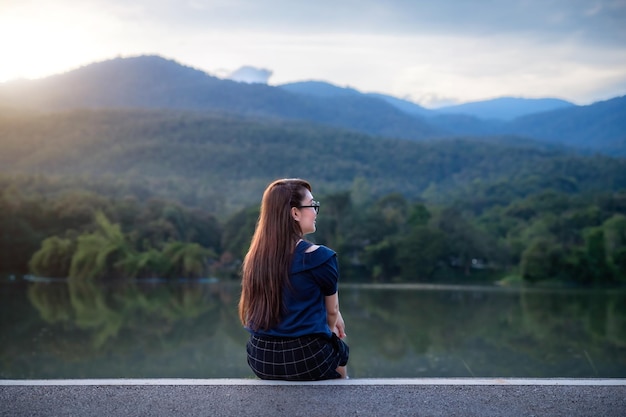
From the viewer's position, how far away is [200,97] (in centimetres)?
15225

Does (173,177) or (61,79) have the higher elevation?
(61,79)

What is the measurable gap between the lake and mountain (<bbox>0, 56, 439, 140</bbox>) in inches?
3997

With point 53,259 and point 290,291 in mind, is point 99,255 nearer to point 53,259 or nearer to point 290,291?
point 53,259

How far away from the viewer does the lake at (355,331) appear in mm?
20359

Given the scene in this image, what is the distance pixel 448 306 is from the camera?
34.3 m

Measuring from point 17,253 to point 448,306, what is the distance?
28260mm

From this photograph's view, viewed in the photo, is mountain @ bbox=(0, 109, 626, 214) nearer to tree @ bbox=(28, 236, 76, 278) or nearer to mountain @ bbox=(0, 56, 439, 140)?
tree @ bbox=(28, 236, 76, 278)

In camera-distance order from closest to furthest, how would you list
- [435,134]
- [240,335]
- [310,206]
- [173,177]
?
[310,206] → [240,335] → [173,177] → [435,134]

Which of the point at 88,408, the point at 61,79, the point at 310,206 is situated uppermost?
the point at 61,79

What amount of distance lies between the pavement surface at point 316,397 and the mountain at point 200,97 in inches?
5181

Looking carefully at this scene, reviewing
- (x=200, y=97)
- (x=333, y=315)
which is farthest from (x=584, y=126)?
(x=333, y=315)

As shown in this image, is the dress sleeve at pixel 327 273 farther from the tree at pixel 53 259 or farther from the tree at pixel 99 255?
the tree at pixel 53 259

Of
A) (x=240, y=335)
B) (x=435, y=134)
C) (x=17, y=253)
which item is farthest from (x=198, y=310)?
(x=435, y=134)

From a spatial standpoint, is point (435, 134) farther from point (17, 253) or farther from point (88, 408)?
point (88, 408)
